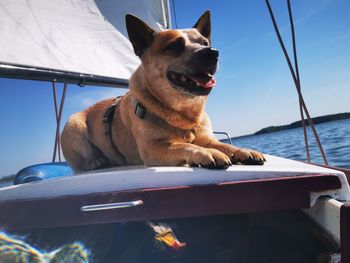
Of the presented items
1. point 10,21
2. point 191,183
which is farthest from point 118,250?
point 10,21

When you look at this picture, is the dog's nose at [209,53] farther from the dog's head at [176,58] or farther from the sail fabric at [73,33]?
the sail fabric at [73,33]

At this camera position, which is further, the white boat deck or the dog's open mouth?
the dog's open mouth

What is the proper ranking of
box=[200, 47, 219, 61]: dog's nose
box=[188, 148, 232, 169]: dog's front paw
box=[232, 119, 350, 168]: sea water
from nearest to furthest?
box=[188, 148, 232, 169]: dog's front paw < box=[200, 47, 219, 61]: dog's nose < box=[232, 119, 350, 168]: sea water

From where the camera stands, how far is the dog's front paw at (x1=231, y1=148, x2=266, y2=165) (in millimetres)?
1453

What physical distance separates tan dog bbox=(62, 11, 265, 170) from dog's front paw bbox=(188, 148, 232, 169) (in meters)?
0.17

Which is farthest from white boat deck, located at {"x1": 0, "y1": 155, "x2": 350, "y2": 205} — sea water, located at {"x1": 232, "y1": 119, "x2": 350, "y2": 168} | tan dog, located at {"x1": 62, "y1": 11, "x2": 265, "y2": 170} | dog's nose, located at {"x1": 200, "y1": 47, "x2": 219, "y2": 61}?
sea water, located at {"x1": 232, "y1": 119, "x2": 350, "y2": 168}

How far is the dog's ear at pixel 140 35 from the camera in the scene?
231cm

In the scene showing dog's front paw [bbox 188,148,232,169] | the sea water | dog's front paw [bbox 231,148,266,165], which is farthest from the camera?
A: the sea water

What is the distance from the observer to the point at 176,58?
219cm

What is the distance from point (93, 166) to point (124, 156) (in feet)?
1.10

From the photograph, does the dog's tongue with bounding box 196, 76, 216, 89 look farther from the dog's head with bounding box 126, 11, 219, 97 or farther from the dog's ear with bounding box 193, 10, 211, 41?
the dog's ear with bounding box 193, 10, 211, 41

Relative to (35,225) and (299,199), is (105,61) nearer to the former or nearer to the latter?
(35,225)

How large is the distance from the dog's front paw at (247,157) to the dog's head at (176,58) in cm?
67

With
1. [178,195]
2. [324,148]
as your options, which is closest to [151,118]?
[178,195]
